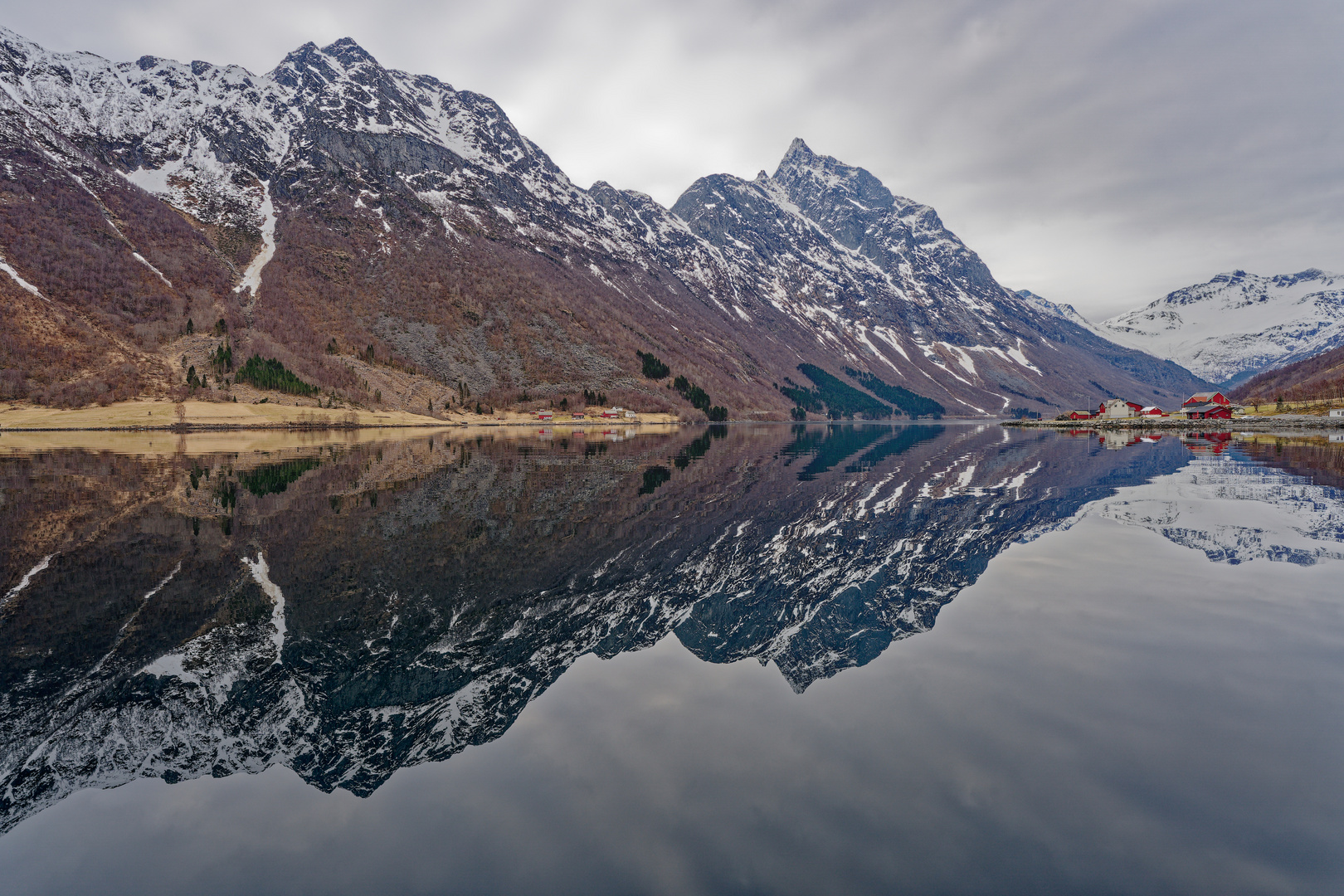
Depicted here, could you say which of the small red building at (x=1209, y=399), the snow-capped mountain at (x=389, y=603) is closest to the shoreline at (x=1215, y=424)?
the small red building at (x=1209, y=399)

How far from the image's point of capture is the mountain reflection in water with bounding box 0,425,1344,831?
35.8ft

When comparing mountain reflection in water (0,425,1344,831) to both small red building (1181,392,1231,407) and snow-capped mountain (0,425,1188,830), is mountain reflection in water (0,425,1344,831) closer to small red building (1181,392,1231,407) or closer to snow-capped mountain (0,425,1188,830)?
snow-capped mountain (0,425,1188,830)

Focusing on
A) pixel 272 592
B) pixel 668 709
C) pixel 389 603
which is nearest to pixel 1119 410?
pixel 668 709

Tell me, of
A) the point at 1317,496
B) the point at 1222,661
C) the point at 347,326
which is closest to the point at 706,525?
the point at 1222,661

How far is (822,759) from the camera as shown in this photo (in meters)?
9.60

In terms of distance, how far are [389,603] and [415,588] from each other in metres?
1.36

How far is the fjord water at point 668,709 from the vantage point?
7.51 meters

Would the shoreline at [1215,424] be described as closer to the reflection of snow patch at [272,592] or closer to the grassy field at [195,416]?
the reflection of snow patch at [272,592]

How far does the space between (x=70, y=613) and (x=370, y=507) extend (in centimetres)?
1598

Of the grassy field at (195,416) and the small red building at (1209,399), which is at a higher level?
the small red building at (1209,399)

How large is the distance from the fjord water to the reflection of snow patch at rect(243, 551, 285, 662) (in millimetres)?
142

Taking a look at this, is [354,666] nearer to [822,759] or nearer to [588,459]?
[822,759]

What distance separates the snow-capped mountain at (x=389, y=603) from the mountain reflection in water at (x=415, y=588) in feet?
0.25

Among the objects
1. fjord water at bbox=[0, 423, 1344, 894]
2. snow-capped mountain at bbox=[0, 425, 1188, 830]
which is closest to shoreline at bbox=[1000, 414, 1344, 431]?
snow-capped mountain at bbox=[0, 425, 1188, 830]
